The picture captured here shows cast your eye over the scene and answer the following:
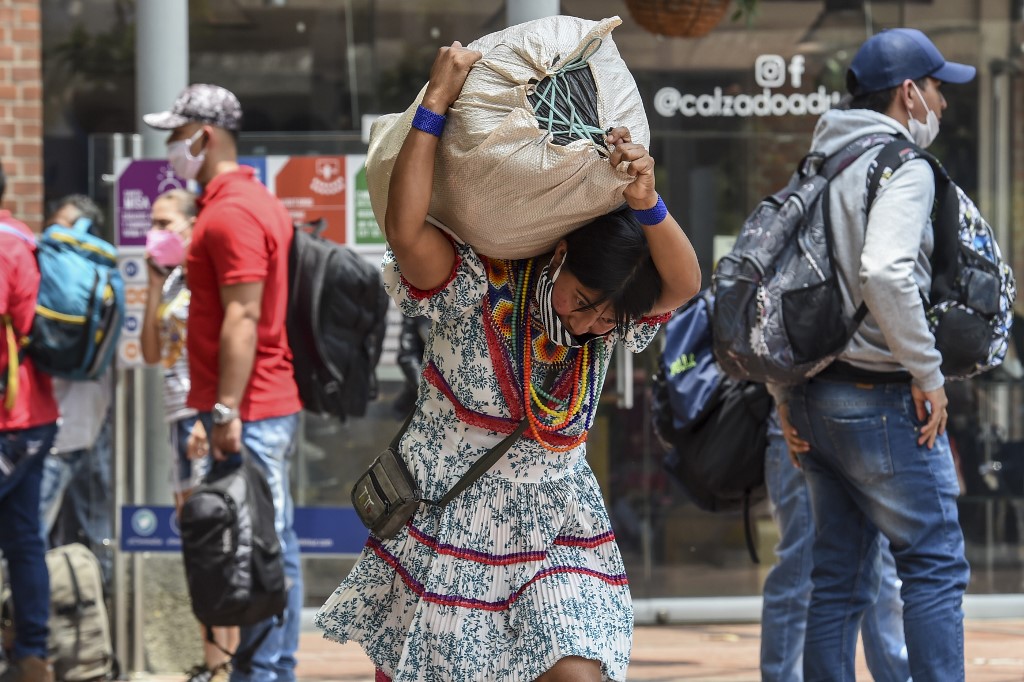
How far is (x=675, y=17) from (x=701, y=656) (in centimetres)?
313

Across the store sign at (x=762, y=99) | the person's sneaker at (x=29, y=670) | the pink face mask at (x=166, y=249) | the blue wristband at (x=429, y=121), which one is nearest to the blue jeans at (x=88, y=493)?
the person's sneaker at (x=29, y=670)

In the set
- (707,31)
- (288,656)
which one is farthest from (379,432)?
(707,31)

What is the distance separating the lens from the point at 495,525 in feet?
10.9

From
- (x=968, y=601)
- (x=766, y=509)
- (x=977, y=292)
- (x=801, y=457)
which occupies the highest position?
(x=977, y=292)

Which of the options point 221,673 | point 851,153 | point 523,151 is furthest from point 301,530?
point 523,151

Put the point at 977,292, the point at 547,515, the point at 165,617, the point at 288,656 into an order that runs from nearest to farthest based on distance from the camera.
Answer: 1. the point at 547,515
2. the point at 977,292
3. the point at 288,656
4. the point at 165,617

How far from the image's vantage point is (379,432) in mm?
7492

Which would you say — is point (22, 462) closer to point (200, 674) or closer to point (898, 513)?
point (200, 674)

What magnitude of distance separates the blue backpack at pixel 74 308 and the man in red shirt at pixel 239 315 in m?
0.92

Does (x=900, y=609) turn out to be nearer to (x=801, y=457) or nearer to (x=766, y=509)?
(x=801, y=457)

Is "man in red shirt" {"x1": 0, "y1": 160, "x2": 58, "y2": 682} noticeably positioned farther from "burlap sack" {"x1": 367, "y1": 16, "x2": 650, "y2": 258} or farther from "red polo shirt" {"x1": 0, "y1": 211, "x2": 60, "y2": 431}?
"burlap sack" {"x1": 367, "y1": 16, "x2": 650, "y2": 258}

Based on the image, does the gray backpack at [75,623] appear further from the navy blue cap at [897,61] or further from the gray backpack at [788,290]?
the navy blue cap at [897,61]

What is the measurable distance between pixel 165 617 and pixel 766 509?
9.97 ft

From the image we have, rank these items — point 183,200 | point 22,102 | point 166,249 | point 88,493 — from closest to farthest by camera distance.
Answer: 1. point 166,249
2. point 183,200
3. point 88,493
4. point 22,102
